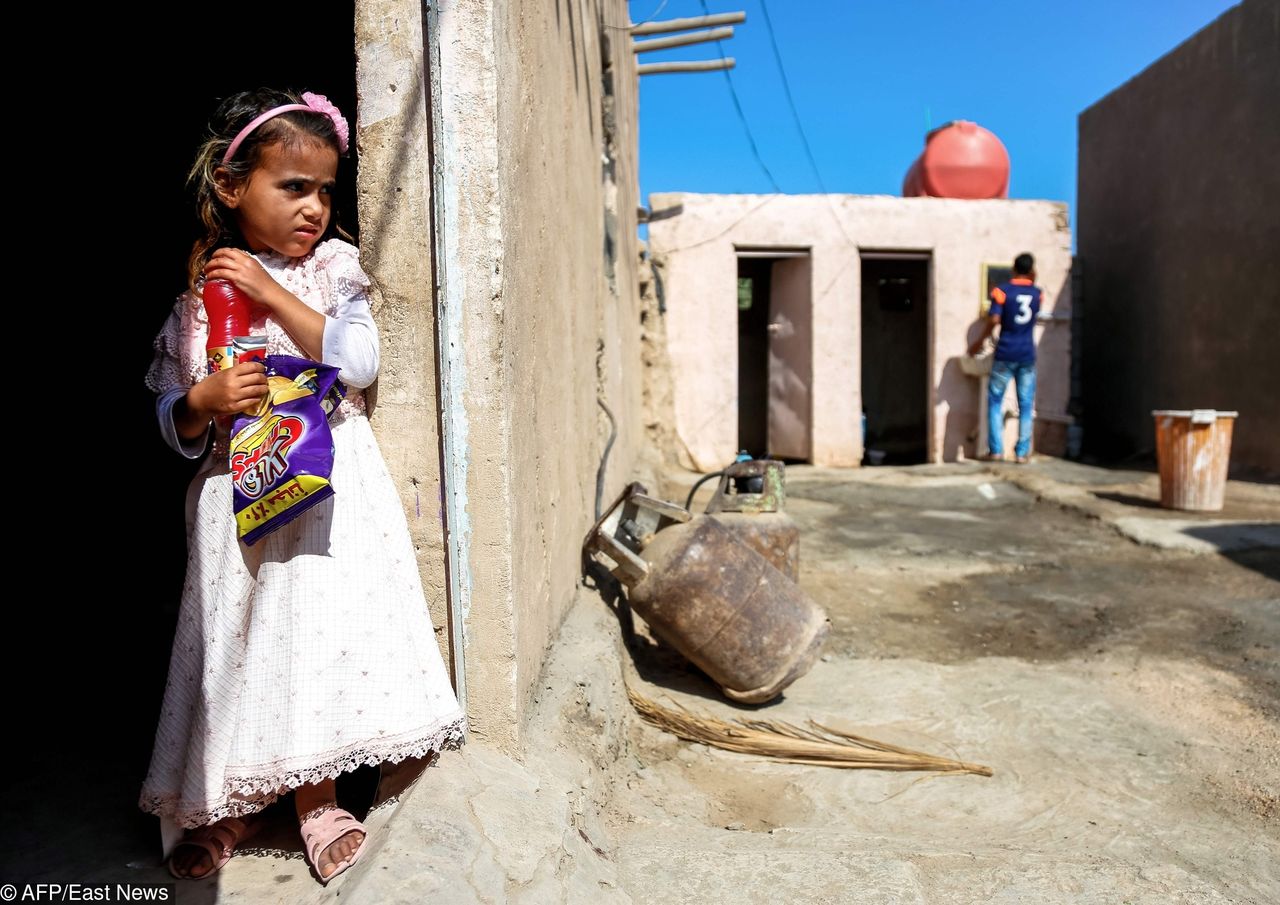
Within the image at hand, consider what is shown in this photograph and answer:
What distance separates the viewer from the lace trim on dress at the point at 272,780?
157cm

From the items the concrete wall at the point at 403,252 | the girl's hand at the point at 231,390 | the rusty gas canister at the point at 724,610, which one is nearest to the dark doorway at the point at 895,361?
the rusty gas canister at the point at 724,610

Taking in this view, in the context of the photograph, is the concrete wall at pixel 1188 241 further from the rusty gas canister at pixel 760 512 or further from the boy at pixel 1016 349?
the rusty gas canister at pixel 760 512

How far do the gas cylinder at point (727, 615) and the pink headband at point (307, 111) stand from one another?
169cm

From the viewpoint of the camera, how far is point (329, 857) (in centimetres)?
159

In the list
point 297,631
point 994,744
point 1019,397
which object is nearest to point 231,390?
point 297,631

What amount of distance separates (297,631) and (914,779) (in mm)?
1920

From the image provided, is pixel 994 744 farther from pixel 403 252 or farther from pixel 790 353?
pixel 790 353

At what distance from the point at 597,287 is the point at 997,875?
2947 millimetres

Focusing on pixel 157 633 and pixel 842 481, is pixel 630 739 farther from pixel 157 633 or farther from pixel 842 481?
pixel 842 481

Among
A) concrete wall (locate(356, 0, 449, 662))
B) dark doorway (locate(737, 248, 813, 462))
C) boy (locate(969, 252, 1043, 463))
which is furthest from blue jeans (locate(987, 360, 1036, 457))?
concrete wall (locate(356, 0, 449, 662))

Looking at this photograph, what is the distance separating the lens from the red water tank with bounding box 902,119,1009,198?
10469 millimetres

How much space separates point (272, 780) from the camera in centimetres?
157

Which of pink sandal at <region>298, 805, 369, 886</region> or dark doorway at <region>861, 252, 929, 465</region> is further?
dark doorway at <region>861, 252, 929, 465</region>

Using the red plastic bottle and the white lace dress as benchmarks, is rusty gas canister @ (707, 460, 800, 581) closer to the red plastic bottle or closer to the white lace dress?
the white lace dress
